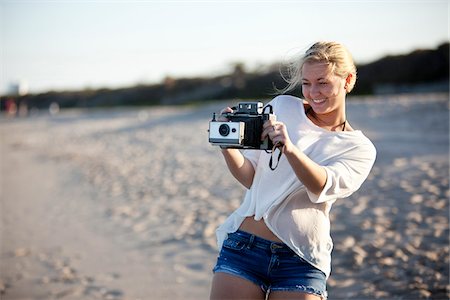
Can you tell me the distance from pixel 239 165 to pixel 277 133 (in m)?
0.38

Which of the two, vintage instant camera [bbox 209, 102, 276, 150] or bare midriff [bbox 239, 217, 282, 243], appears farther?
bare midriff [bbox 239, 217, 282, 243]

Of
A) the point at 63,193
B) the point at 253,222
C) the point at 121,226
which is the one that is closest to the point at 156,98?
the point at 63,193

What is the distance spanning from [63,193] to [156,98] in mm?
39820

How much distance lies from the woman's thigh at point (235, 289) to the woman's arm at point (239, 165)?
441 mm

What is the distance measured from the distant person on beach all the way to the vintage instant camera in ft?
0.28

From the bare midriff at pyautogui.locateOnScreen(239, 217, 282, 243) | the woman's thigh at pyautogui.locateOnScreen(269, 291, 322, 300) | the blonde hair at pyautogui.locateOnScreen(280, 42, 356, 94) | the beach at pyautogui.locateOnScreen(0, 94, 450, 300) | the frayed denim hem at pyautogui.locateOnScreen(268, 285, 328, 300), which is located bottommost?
the beach at pyautogui.locateOnScreen(0, 94, 450, 300)

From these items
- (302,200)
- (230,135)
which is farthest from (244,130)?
(302,200)

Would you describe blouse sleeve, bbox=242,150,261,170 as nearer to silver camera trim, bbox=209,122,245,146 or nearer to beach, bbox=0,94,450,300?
silver camera trim, bbox=209,122,245,146

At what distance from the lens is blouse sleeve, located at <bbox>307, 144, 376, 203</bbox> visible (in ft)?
6.91

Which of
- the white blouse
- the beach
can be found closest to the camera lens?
the white blouse

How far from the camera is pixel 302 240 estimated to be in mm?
2223

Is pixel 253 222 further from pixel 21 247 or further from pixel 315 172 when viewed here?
pixel 21 247

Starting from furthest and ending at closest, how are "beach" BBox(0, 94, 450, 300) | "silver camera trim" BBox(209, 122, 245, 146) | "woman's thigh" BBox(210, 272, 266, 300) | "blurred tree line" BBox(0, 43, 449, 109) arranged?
"blurred tree line" BBox(0, 43, 449, 109) → "beach" BBox(0, 94, 450, 300) → "woman's thigh" BBox(210, 272, 266, 300) → "silver camera trim" BBox(209, 122, 245, 146)

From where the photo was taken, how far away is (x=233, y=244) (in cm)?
230
